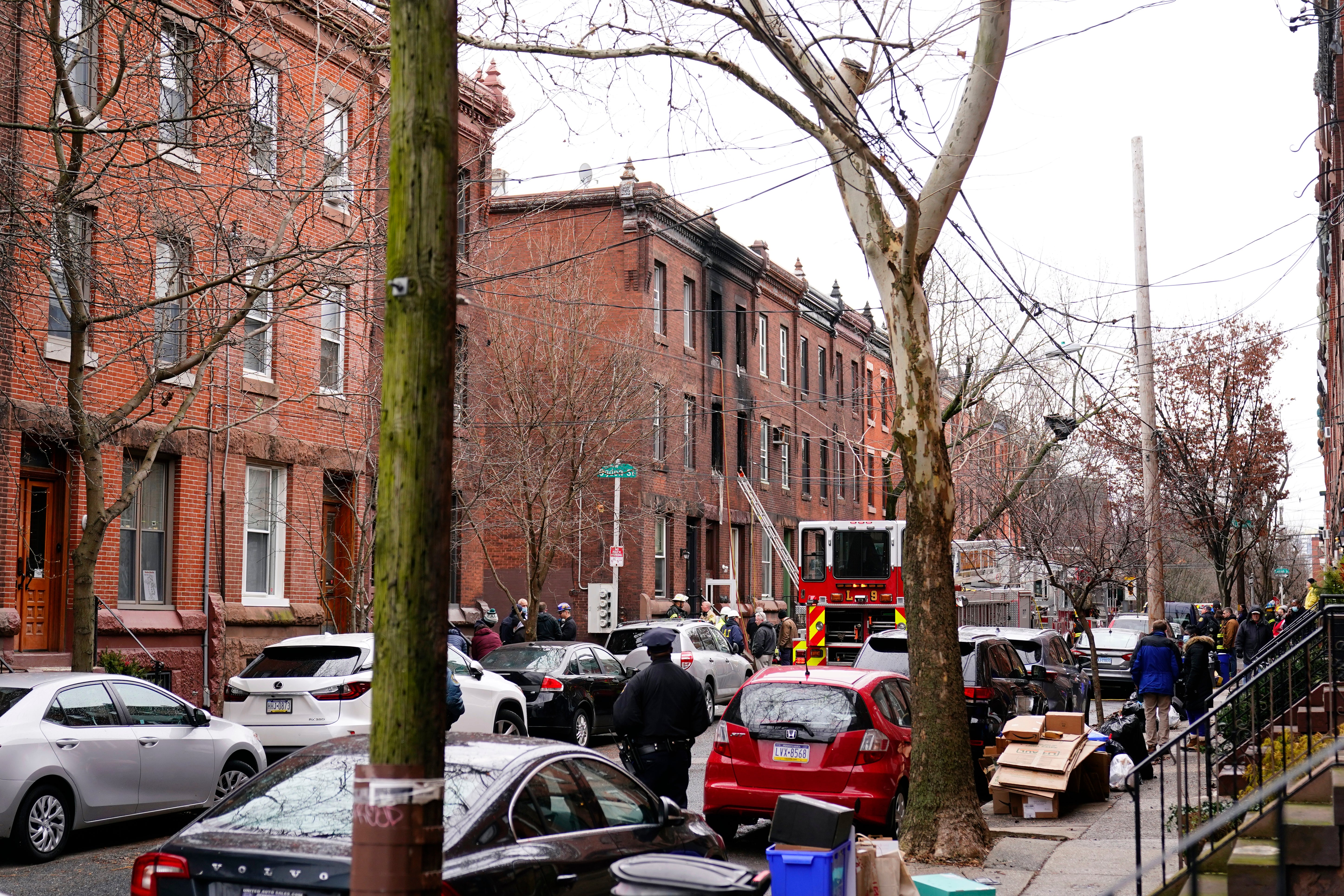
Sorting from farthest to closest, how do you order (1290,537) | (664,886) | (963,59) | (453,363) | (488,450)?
(1290,537) < (488,450) < (963,59) < (664,886) < (453,363)

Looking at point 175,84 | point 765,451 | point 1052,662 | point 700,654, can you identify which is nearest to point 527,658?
point 700,654

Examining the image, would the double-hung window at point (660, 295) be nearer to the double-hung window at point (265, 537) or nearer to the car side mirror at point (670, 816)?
the double-hung window at point (265, 537)

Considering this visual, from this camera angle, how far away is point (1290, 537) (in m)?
40.6

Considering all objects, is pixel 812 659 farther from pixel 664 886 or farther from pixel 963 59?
pixel 664 886

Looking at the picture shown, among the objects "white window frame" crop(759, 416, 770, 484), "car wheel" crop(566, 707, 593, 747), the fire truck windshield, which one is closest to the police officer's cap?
"car wheel" crop(566, 707, 593, 747)

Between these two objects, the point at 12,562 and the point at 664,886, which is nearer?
the point at 664,886

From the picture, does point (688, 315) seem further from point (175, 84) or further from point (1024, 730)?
point (1024, 730)

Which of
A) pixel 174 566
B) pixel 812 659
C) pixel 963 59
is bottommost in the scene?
pixel 812 659

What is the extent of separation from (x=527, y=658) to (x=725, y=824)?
6.84 metres

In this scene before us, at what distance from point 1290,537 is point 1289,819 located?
35.9m

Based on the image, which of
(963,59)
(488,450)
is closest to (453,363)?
(963,59)

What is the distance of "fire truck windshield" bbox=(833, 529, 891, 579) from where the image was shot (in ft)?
95.2

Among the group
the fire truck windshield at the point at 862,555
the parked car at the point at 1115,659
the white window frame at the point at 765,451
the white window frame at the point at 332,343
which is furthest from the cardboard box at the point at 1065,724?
the white window frame at the point at 765,451

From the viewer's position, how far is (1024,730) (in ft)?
46.4
